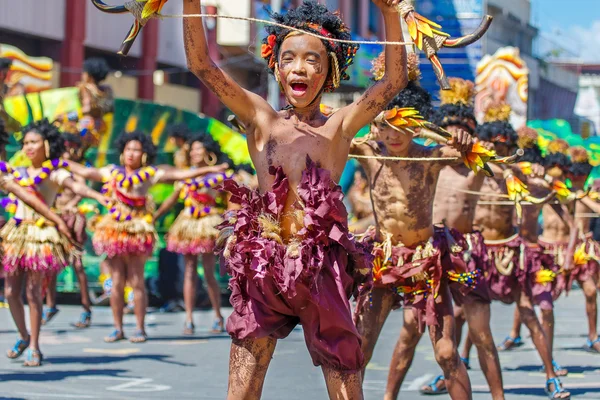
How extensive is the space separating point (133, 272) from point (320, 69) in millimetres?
7044

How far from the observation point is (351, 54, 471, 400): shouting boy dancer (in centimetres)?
722

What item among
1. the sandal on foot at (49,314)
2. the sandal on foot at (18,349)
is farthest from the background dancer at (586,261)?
the sandal on foot at (49,314)

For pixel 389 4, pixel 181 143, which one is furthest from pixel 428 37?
pixel 181 143

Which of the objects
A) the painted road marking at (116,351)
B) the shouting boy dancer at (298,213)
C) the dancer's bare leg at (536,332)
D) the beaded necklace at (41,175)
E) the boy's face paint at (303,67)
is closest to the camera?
the shouting boy dancer at (298,213)

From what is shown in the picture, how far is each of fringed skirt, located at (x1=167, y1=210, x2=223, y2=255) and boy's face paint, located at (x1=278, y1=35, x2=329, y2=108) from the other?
7558 millimetres

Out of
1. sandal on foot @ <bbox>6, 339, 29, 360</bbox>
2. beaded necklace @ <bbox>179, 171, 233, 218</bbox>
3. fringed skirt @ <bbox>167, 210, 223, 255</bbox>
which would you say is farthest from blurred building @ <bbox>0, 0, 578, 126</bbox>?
sandal on foot @ <bbox>6, 339, 29, 360</bbox>

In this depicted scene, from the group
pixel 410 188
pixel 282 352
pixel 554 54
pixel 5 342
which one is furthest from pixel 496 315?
pixel 554 54

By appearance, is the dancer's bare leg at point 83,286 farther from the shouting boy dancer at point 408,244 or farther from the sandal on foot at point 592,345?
the shouting boy dancer at point 408,244

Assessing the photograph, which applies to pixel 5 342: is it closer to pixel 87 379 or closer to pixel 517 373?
pixel 87 379

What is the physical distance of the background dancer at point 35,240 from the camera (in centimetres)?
989

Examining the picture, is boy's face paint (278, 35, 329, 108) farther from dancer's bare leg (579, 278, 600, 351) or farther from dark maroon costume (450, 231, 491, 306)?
dancer's bare leg (579, 278, 600, 351)

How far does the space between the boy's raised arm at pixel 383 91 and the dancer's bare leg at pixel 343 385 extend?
1.11 meters

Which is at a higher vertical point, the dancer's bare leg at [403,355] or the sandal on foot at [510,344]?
the dancer's bare leg at [403,355]

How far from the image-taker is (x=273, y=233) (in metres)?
5.45
